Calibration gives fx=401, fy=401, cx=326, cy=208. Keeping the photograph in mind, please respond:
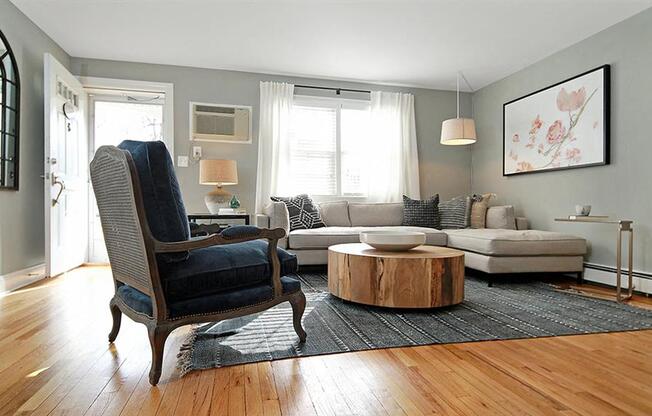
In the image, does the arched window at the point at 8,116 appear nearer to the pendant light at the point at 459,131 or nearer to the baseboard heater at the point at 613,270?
the pendant light at the point at 459,131

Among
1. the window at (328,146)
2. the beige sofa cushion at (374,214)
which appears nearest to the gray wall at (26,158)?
Answer: the window at (328,146)

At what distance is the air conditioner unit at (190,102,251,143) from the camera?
15.6 feet

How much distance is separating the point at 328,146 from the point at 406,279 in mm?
2991

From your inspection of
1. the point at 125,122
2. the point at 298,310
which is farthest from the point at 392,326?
the point at 125,122

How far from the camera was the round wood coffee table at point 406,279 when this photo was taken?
8.26 feet

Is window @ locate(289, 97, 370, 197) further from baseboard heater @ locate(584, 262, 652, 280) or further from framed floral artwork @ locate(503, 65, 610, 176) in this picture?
baseboard heater @ locate(584, 262, 652, 280)

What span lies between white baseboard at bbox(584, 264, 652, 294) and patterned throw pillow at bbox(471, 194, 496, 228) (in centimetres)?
109

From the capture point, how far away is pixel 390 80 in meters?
5.18

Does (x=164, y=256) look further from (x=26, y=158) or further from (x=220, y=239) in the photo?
(x=26, y=158)

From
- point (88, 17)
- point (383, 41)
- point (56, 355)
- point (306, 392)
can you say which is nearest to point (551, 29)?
point (383, 41)

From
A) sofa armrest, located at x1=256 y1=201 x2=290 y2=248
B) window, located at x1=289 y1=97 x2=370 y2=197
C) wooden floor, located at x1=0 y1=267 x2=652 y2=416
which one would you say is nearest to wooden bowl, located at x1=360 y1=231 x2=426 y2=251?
wooden floor, located at x1=0 y1=267 x2=652 y2=416

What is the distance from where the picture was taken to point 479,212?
4555 mm

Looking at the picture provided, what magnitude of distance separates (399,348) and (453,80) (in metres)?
4.20

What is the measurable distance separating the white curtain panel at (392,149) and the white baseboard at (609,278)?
215 centimetres
